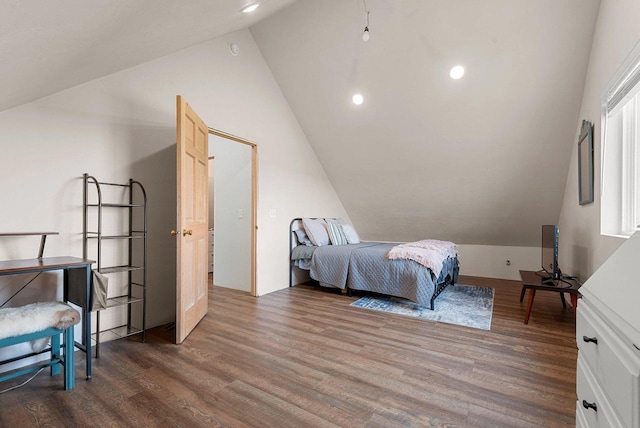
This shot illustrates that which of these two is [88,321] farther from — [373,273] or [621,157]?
[621,157]

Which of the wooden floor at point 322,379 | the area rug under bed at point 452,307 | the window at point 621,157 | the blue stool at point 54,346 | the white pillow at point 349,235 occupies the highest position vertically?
the window at point 621,157

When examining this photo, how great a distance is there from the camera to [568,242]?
12.8 feet

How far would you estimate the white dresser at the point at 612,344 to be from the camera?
2.56 ft

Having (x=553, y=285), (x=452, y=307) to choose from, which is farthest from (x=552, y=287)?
(x=452, y=307)

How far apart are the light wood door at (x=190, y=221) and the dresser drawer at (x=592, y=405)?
Result: 2.46 meters

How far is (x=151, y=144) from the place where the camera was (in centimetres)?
276

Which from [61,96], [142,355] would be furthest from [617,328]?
[61,96]

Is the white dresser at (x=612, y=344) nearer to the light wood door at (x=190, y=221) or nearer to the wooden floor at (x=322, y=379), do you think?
the wooden floor at (x=322, y=379)

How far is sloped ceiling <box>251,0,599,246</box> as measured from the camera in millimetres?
2996

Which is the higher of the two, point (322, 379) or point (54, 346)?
point (54, 346)

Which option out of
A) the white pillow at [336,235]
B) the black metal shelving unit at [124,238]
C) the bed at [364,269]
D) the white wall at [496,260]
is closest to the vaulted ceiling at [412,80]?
the white wall at [496,260]

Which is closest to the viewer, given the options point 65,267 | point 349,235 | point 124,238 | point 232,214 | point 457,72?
point 65,267

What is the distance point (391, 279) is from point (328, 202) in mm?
2236

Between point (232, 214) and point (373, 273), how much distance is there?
7.34 ft
